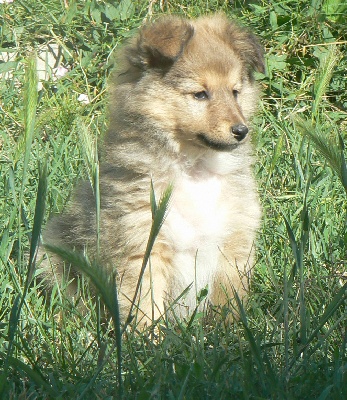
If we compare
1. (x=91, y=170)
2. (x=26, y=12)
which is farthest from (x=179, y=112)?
(x=26, y=12)

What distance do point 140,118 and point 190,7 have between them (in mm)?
2897

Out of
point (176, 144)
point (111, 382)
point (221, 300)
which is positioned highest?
point (176, 144)

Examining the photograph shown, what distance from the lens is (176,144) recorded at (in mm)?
4090

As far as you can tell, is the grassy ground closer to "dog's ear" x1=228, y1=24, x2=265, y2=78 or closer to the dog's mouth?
the dog's mouth

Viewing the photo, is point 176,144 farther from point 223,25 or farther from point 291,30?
point 291,30

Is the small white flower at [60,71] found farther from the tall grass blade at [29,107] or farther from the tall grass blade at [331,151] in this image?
the tall grass blade at [331,151]

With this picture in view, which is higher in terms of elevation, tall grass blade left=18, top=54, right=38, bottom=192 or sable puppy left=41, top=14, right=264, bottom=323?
tall grass blade left=18, top=54, right=38, bottom=192

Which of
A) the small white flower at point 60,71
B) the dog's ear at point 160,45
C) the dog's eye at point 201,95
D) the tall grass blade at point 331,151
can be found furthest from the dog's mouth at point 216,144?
the small white flower at point 60,71

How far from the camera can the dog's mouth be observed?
Result: 3.96 m

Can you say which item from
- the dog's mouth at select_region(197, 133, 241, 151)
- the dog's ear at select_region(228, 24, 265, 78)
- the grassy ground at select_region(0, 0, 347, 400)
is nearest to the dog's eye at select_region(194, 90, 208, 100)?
the dog's mouth at select_region(197, 133, 241, 151)

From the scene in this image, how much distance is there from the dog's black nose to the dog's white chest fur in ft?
1.03

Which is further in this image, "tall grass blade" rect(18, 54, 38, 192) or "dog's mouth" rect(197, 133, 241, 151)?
"dog's mouth" rect(197, 133, 241, 151)

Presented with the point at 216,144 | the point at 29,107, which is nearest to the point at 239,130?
the point at 216,144

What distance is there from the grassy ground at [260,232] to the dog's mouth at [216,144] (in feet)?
0.88
